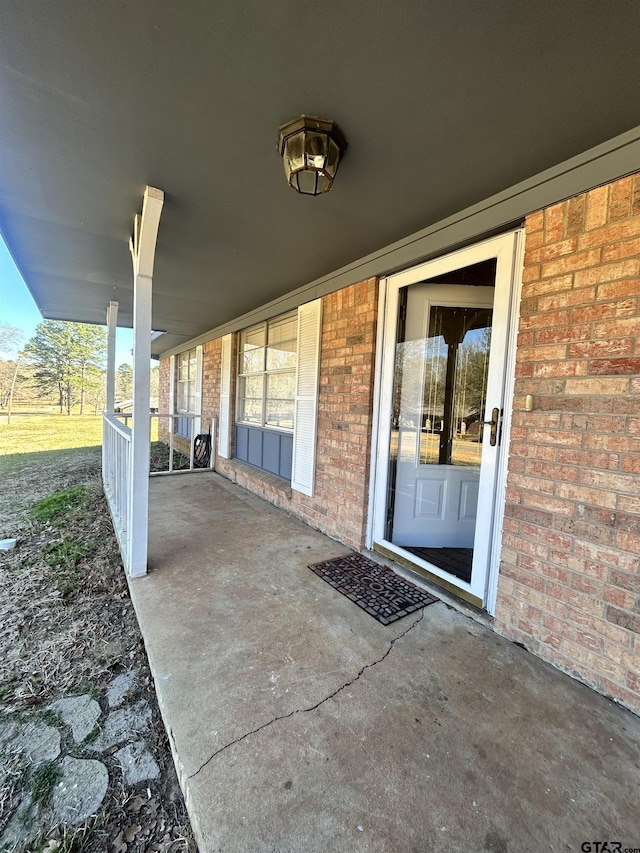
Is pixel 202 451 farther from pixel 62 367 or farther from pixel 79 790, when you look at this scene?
pixel 62 367

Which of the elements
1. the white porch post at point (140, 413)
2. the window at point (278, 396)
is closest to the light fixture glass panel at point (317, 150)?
the white porch post at point (140, 413)

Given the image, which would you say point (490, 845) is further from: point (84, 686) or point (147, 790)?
point (84, 686)

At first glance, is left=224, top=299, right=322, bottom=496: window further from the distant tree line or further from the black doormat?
the distant tree line

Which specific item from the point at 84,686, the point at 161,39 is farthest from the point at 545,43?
the point at 84,686

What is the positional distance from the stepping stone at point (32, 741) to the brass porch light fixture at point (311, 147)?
8.42ft

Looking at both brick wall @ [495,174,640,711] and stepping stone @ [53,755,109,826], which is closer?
stepping stone @ [53,755,109,826]

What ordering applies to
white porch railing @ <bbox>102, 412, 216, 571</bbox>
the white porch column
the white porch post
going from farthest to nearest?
the white porch column
white porch railing @ <bbox>102, 412, 216, 571</bbox>
the white porch post

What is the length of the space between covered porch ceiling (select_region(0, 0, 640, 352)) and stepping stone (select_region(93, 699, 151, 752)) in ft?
8.42

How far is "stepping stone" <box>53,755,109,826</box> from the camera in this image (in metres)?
1.09

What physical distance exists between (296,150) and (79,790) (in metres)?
2.59

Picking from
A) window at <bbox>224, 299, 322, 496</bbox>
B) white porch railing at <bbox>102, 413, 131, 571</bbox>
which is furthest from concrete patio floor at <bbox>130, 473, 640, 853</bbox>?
window at <bbox>224, 299, 322, 496</bbox>

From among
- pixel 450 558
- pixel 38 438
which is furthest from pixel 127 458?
pixel 38 438

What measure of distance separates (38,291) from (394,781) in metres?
5.72

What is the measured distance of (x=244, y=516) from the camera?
3848mm
